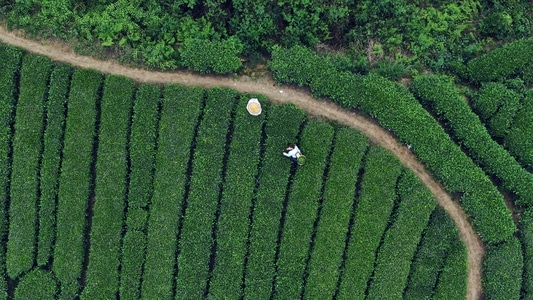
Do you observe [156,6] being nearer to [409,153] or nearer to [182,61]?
[182,61]

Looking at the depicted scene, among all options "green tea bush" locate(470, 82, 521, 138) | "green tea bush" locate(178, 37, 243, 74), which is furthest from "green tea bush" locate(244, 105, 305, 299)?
"green tea bush" locate(470, 82, 521, 138)

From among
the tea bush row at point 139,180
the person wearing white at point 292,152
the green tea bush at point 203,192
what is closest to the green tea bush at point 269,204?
the person wearing white at point 292,152

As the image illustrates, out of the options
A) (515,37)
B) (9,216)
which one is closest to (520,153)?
(515,37)

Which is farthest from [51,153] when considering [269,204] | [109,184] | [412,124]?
[412,124]

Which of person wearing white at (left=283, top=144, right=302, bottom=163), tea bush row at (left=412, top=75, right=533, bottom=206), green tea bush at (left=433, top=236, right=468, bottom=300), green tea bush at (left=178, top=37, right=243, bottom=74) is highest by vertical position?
green tea bush at (left=178, top=37, right=243, bottom=74)

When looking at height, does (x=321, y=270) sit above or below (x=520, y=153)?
below

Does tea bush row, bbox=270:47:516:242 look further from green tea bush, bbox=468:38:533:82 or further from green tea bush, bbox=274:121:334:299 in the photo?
green tea bush, bbox=468:38:533:82
